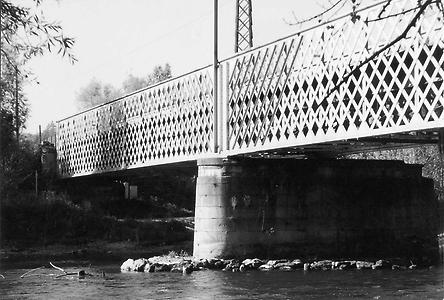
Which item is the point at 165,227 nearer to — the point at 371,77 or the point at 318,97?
the point at 318,97

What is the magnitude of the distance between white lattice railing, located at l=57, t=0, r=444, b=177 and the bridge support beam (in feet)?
6.25

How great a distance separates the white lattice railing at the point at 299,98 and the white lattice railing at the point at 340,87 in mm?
51

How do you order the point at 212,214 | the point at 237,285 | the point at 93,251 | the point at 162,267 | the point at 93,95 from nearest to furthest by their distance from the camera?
the point at 237,285 < the point at 162,267 < the point at 212,214 < the point at 93,251 < the point at 93,95

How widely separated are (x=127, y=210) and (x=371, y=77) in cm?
4465

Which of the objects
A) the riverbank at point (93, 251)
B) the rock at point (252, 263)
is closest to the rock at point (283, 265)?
the rock at point (252, 263)

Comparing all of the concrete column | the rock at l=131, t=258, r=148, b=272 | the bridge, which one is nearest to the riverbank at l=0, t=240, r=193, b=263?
the bridge

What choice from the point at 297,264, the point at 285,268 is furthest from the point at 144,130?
the point at 285,268

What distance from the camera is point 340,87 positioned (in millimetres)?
37844

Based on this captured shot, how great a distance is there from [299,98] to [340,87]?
2739 millimetres

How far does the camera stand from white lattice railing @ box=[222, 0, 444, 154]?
102 ft

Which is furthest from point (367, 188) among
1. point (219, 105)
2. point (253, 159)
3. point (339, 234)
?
point (219, 105)

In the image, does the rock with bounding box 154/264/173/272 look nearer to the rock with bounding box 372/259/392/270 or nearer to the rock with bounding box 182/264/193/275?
the rock with bounding box 182/264/193/275

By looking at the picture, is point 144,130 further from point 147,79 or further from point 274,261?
point 147,79

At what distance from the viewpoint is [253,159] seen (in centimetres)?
4262
